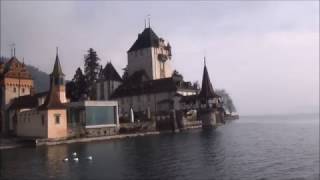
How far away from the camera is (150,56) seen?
100312mm

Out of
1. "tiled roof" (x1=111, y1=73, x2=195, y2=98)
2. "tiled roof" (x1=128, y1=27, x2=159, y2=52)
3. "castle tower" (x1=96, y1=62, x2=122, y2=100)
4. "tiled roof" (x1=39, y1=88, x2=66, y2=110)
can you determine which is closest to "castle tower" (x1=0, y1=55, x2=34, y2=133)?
"tiled roof" (x1=39, y1=88, x2=66, y2=110)

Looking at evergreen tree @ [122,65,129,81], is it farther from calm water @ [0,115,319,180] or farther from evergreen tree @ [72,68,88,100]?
calm water @ [0,115,319,180]

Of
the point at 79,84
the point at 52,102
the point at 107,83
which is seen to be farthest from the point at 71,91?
the point at 52,102

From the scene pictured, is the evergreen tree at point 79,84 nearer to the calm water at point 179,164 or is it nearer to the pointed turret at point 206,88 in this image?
the pointed turret at point 206,88

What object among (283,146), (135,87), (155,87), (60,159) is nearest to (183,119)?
(155,87)

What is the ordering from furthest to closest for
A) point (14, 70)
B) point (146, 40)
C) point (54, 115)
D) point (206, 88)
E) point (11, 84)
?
point (146, 40), point (206, 88), point (14, 70), point (11, 84), point (54, 115)

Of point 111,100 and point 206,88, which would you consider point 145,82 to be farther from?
point 206,88

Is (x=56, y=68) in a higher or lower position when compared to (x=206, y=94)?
higher

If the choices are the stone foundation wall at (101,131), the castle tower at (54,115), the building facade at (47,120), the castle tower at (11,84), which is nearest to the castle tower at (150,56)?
the castle tower at (11,84)

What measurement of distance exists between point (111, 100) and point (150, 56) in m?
17.3

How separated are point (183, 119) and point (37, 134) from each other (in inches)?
1248

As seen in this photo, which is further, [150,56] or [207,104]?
[150,56]

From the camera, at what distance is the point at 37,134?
58.2 meters

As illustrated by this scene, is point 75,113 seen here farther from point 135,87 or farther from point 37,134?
point 135,87
